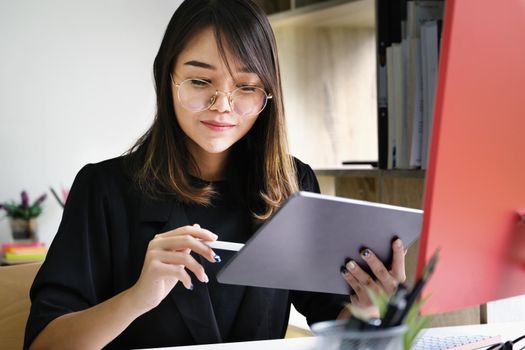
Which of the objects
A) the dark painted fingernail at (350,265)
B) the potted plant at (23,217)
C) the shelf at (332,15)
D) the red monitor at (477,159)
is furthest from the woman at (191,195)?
the potted plant at (23,217)

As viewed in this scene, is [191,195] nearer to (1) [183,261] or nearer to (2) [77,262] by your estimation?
(2) [77,262]

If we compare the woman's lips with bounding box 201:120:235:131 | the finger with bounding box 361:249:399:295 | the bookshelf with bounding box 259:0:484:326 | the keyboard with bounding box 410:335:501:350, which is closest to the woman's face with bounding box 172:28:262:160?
the woman's lips with bounding box 201:120:235:131

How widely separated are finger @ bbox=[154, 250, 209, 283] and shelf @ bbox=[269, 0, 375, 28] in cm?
132

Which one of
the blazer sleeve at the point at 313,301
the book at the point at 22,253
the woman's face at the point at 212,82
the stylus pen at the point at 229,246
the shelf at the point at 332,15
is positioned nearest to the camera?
the stylus pen at the point at 229,246

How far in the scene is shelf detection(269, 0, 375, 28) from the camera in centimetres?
219

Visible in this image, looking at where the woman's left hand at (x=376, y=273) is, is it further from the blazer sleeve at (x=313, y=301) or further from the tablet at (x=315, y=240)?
the blazer sleeve at (x=313, y=301)

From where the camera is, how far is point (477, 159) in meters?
0.75

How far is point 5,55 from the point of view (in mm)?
3469

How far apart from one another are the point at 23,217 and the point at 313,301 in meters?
2.27

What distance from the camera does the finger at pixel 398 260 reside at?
1052 mm

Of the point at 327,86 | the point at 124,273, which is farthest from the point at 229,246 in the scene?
the point at 327,86

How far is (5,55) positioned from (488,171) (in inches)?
123

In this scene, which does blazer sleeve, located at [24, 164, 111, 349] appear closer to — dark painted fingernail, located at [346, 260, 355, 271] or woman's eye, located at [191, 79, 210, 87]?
woman's eye, located at [191, 79, 210, 87]

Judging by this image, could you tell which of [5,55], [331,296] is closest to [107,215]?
[331,296]
